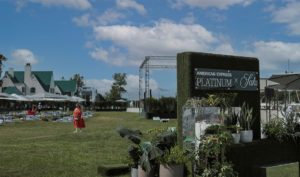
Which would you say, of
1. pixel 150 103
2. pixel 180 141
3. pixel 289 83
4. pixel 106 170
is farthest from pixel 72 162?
pixel 150 103

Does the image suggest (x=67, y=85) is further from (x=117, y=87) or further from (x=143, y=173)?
(x=143, y=173)

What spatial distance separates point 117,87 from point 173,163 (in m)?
63.1

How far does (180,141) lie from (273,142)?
1.75 metres

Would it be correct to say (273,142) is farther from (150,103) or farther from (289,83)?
(150,103)

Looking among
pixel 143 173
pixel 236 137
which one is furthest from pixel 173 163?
pixel 236 137

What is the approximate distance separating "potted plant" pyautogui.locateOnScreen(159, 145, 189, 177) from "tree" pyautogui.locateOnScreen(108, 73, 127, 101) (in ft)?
202

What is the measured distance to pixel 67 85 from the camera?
70688 millimetres

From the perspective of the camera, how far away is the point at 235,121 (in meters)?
5.39

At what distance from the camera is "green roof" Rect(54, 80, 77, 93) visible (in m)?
69.6

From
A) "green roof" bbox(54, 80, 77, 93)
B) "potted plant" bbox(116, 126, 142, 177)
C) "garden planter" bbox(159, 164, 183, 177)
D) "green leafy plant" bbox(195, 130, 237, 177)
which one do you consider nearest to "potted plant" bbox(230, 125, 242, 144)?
"green leafy plant" bbox(195, 130, 237, 177)

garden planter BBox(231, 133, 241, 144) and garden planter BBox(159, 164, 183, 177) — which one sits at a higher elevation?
garden planter BBox(231, 133, 241, 144)

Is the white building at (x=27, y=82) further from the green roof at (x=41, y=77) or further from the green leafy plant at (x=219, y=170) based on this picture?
the green leafy plant at (x=219, y=170)

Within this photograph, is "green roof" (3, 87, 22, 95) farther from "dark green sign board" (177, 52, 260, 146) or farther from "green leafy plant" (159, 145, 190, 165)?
"green leafy plant" (159, 145, 190, 165)

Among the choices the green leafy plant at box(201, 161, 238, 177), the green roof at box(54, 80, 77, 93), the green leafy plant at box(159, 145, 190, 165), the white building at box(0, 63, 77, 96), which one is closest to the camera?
the green leafy plant at box(201, 161, 238, 177)
